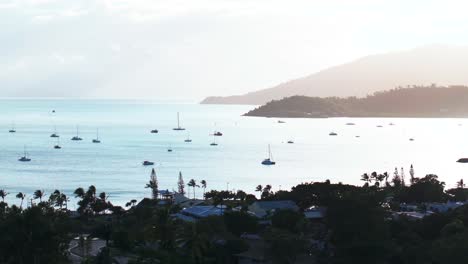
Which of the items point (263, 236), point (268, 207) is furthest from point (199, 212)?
point (263, 236)

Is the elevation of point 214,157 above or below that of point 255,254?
below

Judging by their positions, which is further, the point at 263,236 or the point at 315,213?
the point at 315,213

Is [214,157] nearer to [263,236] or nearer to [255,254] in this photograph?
[263,236]

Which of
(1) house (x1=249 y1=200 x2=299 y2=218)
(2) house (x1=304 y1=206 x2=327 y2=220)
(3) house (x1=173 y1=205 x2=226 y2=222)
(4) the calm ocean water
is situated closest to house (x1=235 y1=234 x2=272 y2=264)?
(2) house (x1=304 y1=206 x2=327 y2=220)

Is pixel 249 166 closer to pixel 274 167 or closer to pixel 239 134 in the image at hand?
pixel 274 167

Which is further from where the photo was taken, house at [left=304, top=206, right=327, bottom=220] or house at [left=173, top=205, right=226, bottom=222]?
house at [left=173, top=205, right=226, bottom=222]

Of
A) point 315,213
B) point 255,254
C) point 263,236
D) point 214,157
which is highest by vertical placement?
point 263,236

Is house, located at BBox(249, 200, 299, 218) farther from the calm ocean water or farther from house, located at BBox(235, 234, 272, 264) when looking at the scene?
the calm ocean water

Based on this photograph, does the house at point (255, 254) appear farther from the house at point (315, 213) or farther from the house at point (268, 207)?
the house at point (268, 207)

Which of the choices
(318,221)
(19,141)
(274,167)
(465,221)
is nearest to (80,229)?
(318,221)
